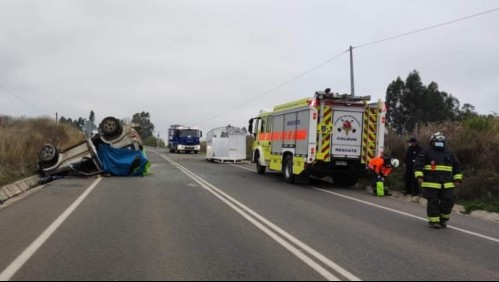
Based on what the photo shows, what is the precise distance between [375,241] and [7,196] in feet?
34.3

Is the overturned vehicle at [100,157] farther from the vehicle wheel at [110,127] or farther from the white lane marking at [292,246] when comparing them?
the white lane marking at [292,246]

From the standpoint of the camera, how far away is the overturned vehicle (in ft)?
66.8

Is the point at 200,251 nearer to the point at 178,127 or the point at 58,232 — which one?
the point at 58,232

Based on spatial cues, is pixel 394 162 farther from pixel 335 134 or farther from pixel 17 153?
pixel 17 153

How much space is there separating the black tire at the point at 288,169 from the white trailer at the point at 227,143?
15.8 metres

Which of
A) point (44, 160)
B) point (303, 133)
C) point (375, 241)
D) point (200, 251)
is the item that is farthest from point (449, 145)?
point (44, 160)

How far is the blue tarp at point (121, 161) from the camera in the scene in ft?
69.3

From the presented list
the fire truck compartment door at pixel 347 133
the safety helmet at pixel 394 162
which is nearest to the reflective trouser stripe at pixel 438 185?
the safety helmet at pixel 394 162

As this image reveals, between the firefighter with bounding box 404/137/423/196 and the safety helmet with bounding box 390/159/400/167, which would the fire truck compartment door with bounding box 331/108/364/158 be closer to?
the safety helmet with bounding box 390/159/400/167

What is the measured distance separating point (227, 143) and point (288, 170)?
16.5 meters

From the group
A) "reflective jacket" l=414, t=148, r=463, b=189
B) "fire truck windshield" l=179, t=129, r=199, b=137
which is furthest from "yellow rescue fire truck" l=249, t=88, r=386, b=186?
"fire truck windshield" l=179, t=129, r=199, b=137

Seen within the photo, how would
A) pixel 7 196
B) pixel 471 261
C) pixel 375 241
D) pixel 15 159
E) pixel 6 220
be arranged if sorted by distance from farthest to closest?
pixel 15 159, pixel 7 196, pixel 6 220, pixel 375 241, pixel 471 261

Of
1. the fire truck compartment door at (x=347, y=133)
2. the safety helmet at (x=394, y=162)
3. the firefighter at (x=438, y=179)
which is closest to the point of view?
the firefighter at (x=438, y=179)

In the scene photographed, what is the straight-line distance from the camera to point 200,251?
23.1ft
